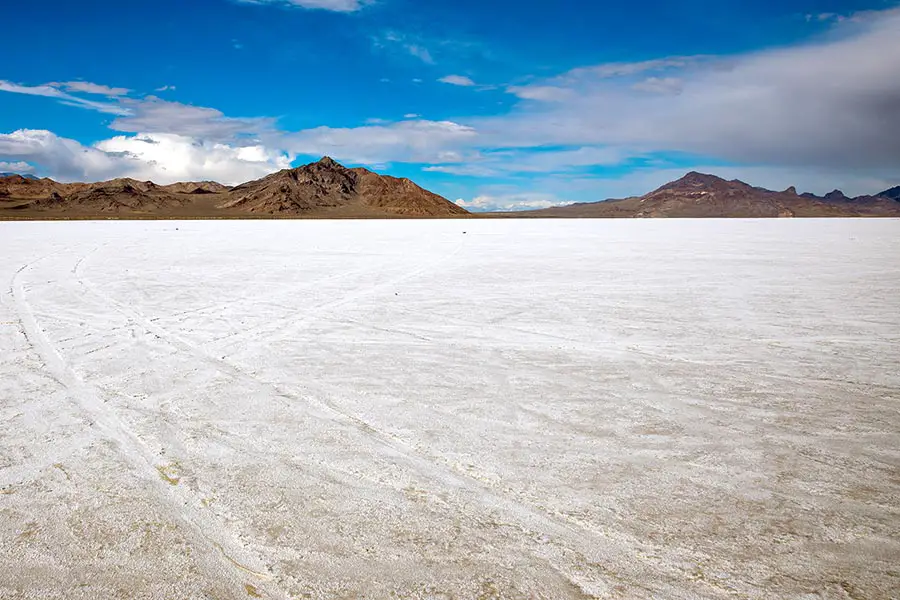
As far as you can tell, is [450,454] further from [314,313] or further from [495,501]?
[314,313]

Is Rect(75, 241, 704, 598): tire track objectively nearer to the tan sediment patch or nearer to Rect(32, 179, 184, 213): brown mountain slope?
the tan sediment patch

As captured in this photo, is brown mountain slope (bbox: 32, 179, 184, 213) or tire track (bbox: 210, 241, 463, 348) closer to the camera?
tire track (bbox: 210, 241, 463, 348)

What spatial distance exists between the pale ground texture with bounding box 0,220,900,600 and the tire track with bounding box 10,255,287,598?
2 cm

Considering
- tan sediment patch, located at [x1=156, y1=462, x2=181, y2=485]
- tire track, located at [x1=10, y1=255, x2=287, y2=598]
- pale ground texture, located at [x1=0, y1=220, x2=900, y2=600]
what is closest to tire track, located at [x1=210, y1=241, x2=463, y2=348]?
pale ground texture, located at [x1=0, y1=220, x2=900, y2=600]

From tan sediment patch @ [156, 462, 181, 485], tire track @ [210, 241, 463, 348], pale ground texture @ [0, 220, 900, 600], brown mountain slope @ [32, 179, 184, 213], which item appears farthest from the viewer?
brown mountain slope @ [32, 179, 184, 213]

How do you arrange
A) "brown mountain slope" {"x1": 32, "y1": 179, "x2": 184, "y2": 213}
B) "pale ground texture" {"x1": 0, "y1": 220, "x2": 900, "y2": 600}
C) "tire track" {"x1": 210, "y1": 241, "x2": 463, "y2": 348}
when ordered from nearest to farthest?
"pale ground texture" {"x1": 0, "y1": 220, "x2": 900, "y2": 600} < "tire track" {"x1": 210, "y1": 241, "x2": 463, "y2": 348} < "brown mountain slope" {"x1": 32, "y1": 179, "x2": 184, "y2": 213}

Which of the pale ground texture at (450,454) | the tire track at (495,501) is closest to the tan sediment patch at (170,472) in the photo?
the pale ground texture at (450,454)

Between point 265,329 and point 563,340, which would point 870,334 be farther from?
point 265,329

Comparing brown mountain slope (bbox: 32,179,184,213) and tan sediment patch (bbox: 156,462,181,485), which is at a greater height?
brown mountain slope (bbox: 32,179,184,213)

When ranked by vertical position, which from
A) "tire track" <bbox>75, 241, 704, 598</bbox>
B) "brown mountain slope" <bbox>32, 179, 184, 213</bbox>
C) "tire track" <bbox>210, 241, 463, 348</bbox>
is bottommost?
"tire track" <bbox>75, 241, 704, 598</bbox>

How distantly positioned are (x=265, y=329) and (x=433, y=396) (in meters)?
3.27

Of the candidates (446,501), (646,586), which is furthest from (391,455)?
(646,586)

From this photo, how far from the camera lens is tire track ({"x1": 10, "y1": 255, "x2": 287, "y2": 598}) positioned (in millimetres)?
2465

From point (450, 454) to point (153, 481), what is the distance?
1660 mm
